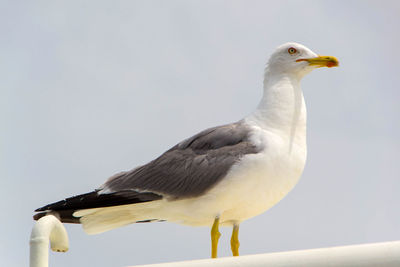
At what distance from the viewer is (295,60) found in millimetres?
6750

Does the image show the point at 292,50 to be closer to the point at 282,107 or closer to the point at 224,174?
the point at 282,107

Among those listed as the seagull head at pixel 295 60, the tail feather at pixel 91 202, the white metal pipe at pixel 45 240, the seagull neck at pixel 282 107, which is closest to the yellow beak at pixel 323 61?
the seagull head at pixel 295 60

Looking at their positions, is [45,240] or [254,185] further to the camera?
[254,185]

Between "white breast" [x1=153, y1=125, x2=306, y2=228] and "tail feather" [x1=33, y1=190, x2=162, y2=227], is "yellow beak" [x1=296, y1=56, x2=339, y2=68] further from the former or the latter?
"tail feather" [x1=33, y1=190, x2=162, y2=227]

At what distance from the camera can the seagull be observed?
596 cm

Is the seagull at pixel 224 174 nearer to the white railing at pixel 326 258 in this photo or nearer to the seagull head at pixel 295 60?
the seagull head at pixel 295 60

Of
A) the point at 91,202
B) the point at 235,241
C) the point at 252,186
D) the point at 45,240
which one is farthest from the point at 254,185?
the point at 45,240

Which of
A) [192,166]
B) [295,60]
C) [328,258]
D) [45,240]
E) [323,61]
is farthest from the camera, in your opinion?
[295,60]

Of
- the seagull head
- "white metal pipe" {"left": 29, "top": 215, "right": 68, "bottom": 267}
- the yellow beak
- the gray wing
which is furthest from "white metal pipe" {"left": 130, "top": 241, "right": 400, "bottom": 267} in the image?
the seagull head

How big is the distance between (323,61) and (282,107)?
1.95 ft

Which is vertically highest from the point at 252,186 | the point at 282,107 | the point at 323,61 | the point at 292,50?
the point at 292,50

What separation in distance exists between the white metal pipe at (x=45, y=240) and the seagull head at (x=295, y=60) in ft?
11.5

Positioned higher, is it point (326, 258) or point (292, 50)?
point (292, 50)

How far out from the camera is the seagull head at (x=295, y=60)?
264 inches
